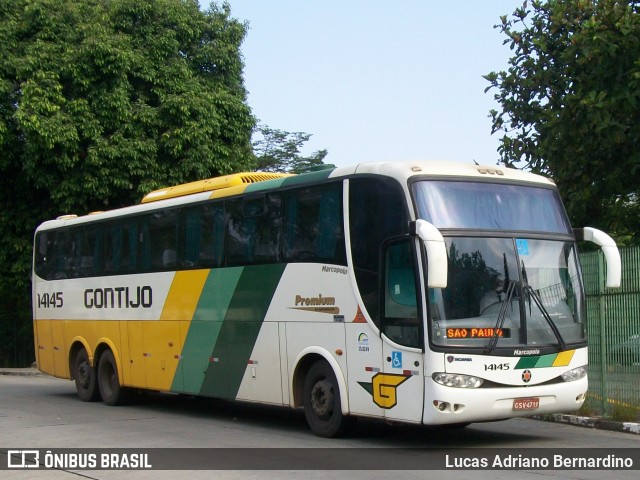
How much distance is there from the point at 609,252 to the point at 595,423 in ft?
9.81

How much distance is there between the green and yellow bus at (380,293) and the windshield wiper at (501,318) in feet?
0.05

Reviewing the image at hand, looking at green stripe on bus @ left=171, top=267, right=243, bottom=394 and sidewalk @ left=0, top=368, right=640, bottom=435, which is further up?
green stripe on bus @ left=171, top=267, right=243, bottom=394

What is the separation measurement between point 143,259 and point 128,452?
19.5ft

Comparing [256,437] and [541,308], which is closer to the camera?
[541,308]

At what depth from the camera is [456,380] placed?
10.7m

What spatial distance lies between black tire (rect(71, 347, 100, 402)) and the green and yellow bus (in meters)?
3.15

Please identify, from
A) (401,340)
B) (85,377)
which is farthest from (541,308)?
(85,377)

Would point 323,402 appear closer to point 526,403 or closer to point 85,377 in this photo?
point 526,403

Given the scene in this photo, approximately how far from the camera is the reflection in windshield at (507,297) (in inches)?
426

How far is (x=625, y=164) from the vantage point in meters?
18.4

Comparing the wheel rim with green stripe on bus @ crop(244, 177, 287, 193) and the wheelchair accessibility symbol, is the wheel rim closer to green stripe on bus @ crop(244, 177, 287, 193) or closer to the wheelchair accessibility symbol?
the wheelchair accessibility symbol

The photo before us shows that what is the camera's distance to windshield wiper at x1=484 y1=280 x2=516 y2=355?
10844mm

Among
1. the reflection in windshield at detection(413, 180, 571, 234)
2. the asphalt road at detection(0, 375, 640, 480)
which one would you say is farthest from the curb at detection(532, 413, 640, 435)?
the reflection in windshield at detection(413, 180, 571, 234)

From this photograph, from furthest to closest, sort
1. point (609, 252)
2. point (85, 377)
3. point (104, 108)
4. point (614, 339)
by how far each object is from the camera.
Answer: point (104, 108), point (85, 377), point (614, 339), point (609, 252)
